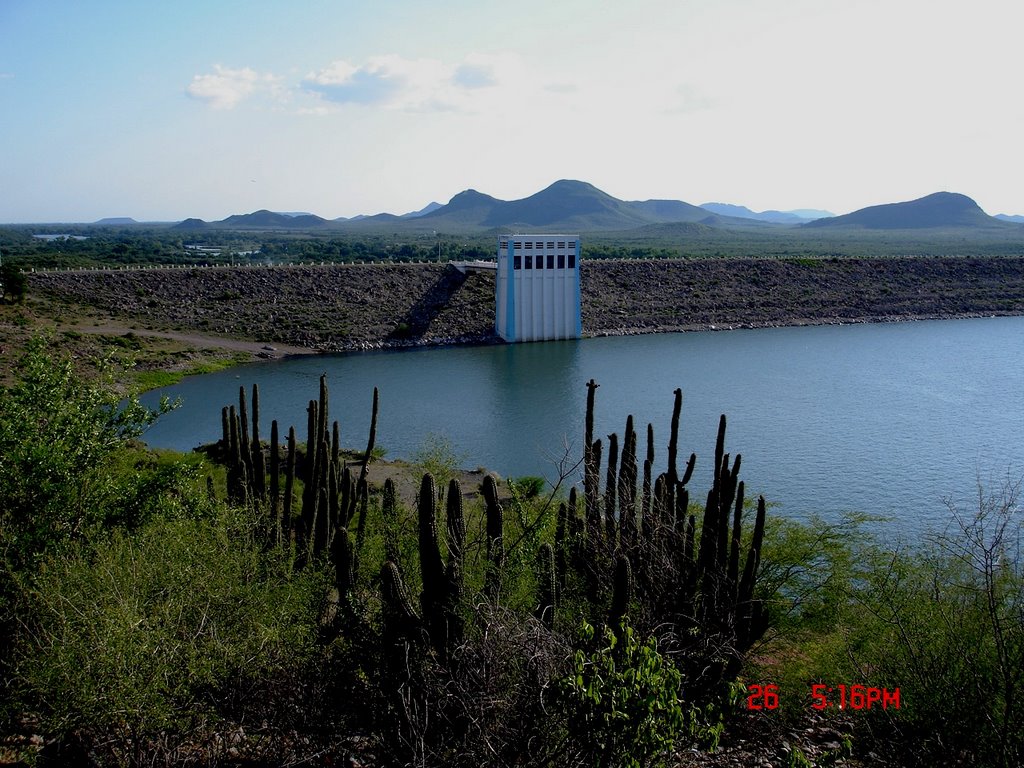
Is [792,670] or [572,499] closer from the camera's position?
[792,670]

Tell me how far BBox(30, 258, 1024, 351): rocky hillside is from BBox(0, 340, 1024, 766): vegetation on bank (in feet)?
152

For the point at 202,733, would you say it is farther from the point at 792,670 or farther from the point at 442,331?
the point at 442,331

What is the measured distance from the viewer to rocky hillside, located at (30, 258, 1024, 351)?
6150 centimetres

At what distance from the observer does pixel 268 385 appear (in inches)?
1859

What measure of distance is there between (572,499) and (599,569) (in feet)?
7.58

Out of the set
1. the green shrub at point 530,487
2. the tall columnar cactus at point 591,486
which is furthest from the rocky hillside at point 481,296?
the tall columnar cactus at point 591,486

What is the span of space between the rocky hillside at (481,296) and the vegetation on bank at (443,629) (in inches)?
1825

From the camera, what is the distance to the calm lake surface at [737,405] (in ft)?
93.1

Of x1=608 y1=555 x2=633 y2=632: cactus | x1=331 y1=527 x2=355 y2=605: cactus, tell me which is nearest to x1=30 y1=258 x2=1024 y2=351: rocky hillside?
x1=331 y1=527 x2=355 y2=605: cactus

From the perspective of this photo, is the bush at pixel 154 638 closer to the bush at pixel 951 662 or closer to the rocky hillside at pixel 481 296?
the bush at pixel 951 662

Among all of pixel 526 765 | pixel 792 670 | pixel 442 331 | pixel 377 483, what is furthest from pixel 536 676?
pixel 442 331
